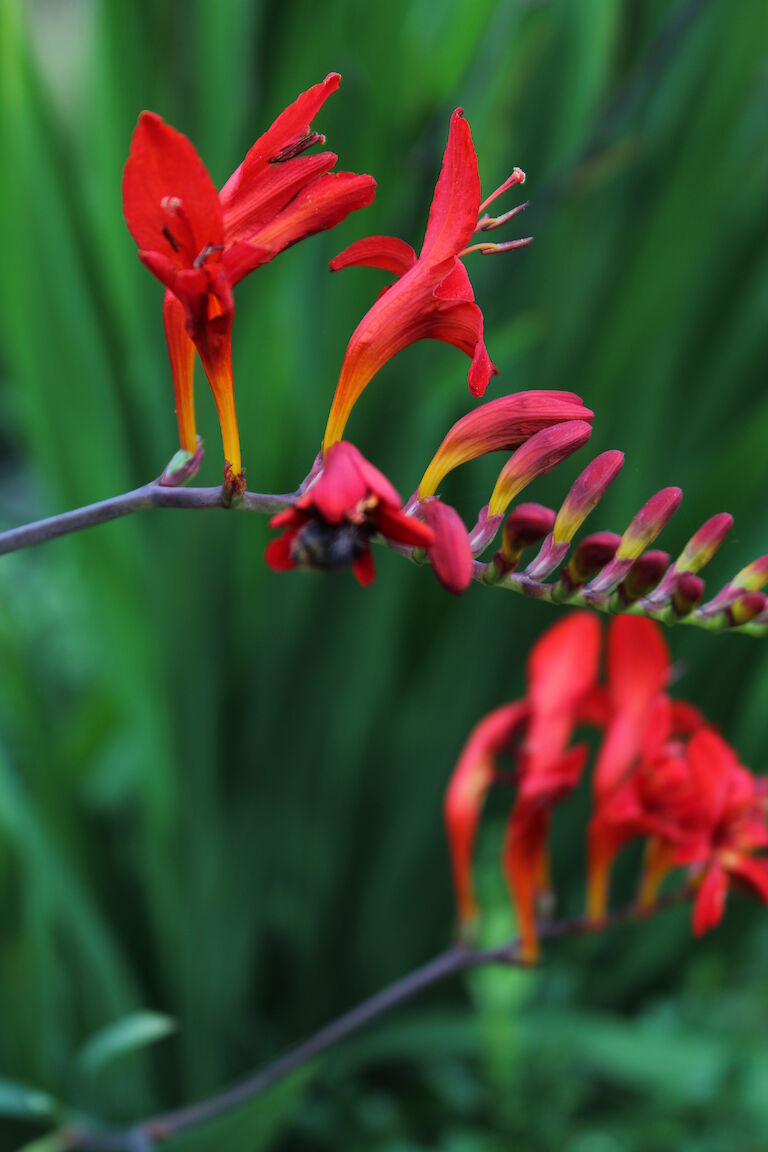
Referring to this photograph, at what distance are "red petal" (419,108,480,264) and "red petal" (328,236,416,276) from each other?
0.01 metres

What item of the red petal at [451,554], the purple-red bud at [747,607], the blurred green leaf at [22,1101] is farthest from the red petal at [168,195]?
the blurred green leaf at [22,1101]

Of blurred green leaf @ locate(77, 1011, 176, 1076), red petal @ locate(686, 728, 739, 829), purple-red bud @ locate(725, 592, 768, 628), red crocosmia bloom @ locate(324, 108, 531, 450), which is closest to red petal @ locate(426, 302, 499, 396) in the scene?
red crocosmia bloom @ locate(324, 108, 531, 450)

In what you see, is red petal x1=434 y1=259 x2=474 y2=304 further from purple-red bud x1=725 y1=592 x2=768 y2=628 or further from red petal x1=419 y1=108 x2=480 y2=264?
purple-red bud x1=725 y1=592 x2=768 y2=628

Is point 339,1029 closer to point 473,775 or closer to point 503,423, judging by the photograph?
point 473,775

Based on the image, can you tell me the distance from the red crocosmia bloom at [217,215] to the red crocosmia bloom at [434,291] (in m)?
0.02

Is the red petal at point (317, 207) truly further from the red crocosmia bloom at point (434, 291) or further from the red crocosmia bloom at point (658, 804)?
the red crocosmia bloom at point (658, 804)

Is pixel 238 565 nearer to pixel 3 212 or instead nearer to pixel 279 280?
pixel 279 280

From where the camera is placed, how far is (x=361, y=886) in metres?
1.00

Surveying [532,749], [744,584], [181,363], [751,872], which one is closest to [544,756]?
[532,749]

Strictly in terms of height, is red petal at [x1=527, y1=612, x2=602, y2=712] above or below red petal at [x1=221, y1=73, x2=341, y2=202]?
below

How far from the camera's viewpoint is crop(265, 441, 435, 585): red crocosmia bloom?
28cm

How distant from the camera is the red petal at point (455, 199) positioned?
0.33 m

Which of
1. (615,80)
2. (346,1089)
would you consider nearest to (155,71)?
(615,80)

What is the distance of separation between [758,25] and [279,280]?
1.48ft
